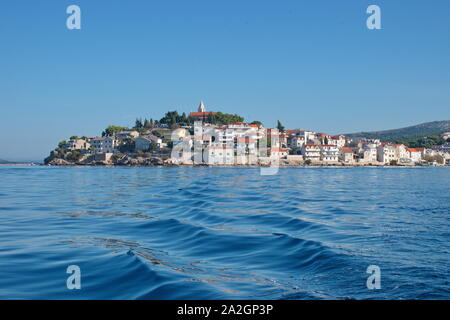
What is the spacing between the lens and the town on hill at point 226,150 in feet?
311

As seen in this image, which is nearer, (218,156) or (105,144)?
(218,156)

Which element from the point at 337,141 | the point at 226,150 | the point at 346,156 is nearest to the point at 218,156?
the point at 226,150

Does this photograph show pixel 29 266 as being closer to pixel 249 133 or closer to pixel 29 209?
pixel 29 209

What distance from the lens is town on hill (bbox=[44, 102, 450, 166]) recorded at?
94.9 meters

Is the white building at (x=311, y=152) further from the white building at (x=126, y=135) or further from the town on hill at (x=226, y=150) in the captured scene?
the white building at (x=126, y=135)

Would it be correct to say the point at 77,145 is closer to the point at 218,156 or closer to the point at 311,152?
the point at 218,156

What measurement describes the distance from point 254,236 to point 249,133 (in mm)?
94918

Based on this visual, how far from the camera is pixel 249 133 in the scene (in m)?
103

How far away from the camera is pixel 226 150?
314 ft

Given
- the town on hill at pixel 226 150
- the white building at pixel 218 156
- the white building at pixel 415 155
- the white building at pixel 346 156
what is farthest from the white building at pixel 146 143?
the white building at pixel 415 155

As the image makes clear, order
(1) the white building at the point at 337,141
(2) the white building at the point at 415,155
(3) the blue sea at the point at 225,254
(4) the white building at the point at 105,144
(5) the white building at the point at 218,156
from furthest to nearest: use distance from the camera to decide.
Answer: (1) the white building at the point at 337,141
(2) the white building at the point at 415,155
(4) the white building at the point at 105,144
(5) the white building at the point at 218,156
(3) the blue sea at the point at 225,254
